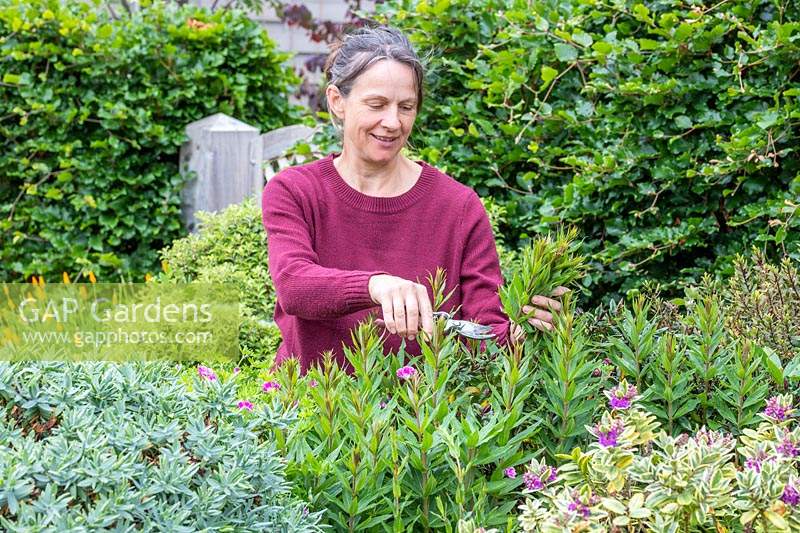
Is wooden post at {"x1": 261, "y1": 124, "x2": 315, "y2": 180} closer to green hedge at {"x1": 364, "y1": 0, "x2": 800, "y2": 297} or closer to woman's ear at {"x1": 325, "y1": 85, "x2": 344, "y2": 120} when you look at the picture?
green hedge at {"x1": 364, "y1": 0, "x2": 800, "y2": 297}

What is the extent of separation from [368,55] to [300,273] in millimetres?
795

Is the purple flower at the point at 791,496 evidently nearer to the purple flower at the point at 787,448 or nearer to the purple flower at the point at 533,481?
the purple flower at the point at 787,448

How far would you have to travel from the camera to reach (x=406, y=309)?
7.27 ft

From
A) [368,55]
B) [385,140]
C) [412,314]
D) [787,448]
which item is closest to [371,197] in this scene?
[385,140]

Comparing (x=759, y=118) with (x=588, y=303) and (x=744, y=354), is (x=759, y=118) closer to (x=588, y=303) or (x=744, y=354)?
(x=588, y=303)

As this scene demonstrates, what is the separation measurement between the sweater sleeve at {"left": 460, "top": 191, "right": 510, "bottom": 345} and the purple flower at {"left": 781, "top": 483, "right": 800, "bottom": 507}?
133 cm

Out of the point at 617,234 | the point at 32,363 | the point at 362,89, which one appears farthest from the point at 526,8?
the point at 32,363

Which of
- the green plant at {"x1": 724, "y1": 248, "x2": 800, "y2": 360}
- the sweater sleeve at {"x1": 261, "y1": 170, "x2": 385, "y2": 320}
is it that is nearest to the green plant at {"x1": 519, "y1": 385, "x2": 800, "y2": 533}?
the green plant at {"x1": 724, "y1": 248, "x2": 800, "y2": 360}

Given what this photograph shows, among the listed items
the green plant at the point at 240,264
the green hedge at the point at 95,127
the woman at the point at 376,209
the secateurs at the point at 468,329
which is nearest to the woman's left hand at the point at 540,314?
the secateurs at the point at 468,329

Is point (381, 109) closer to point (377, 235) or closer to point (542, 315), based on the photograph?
point (377, 235)

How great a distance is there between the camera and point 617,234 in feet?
13.6

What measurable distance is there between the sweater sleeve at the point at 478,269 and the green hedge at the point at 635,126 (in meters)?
0.91

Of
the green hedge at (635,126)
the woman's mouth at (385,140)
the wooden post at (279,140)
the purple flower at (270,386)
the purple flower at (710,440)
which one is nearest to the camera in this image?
the purple flower at (710,440)

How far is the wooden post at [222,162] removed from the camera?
20.1ft
